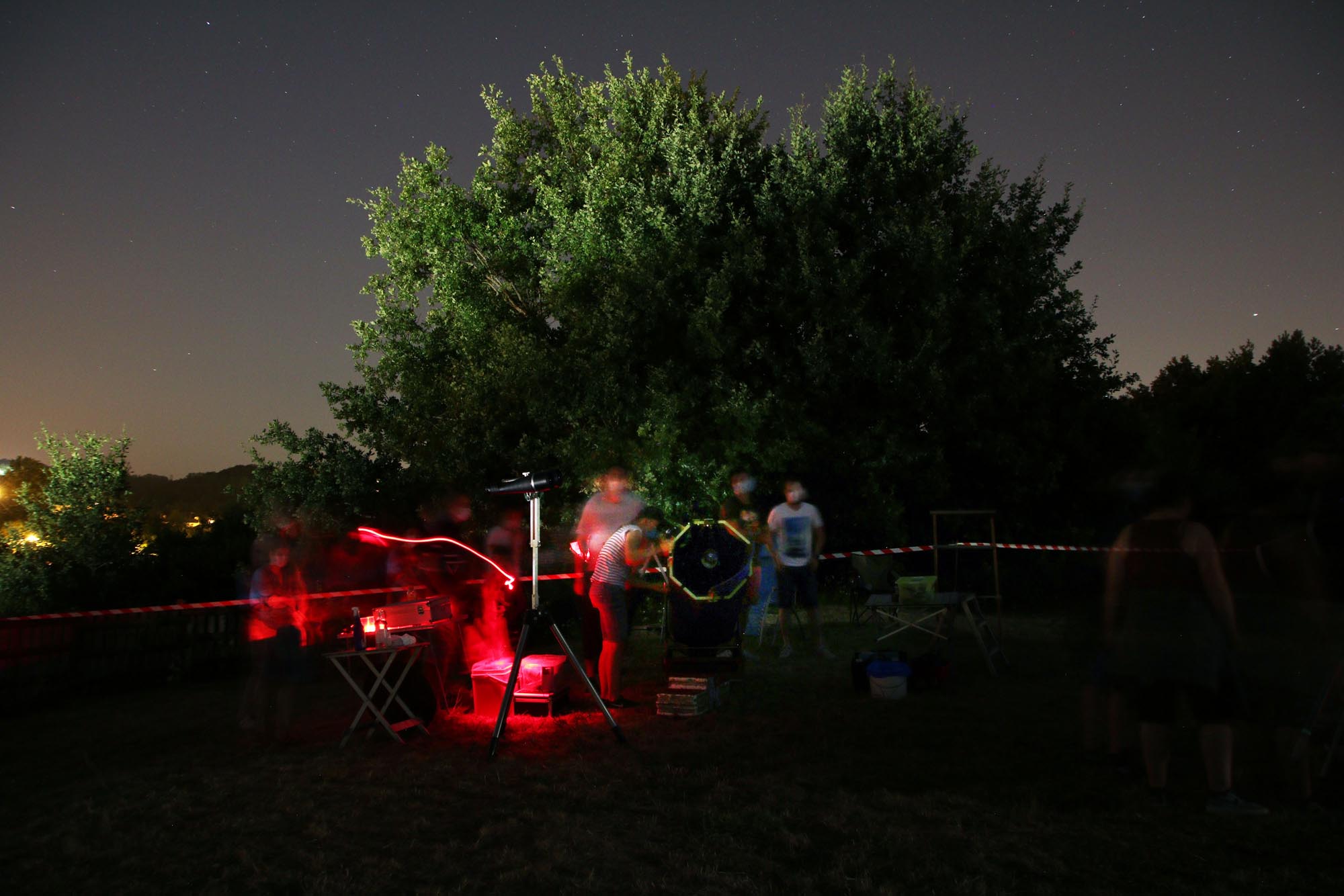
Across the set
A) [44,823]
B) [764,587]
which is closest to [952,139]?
[764,587]

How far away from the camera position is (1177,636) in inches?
171

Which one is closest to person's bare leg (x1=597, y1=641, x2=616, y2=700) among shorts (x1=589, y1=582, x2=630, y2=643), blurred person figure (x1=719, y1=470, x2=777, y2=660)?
shorts (x1=589, y1=582, x2=630, y2=643)

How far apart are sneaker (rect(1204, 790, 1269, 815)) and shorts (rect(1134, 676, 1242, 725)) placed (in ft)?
1.29

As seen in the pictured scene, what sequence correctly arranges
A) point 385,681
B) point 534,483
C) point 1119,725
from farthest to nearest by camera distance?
point 385,681, point 534,483, point 1119,725

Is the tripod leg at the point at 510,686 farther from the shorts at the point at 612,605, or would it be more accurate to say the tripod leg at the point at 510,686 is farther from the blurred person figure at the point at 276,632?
the blurred person figure at the point at 276,632

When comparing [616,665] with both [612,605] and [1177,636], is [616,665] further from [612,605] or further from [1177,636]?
[1177,636]

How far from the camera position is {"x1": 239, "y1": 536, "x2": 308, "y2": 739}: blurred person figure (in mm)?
6660

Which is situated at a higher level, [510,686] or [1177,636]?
[1177,636]

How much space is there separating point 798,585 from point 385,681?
490 centimetres

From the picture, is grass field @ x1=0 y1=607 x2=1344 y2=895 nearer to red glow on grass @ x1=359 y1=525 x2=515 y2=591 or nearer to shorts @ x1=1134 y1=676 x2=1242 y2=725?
shorts @ x1=1134 y1=676 x2=1242 y2=725

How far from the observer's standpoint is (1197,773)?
16.4 ft

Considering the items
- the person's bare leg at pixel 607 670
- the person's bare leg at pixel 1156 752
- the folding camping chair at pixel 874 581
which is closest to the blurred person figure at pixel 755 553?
the folding camping chair at pixel 874 581

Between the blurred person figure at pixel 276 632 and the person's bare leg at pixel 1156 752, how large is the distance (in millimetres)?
5632

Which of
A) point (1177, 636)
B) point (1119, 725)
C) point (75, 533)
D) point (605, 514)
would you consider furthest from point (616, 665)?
point (75, 533)
